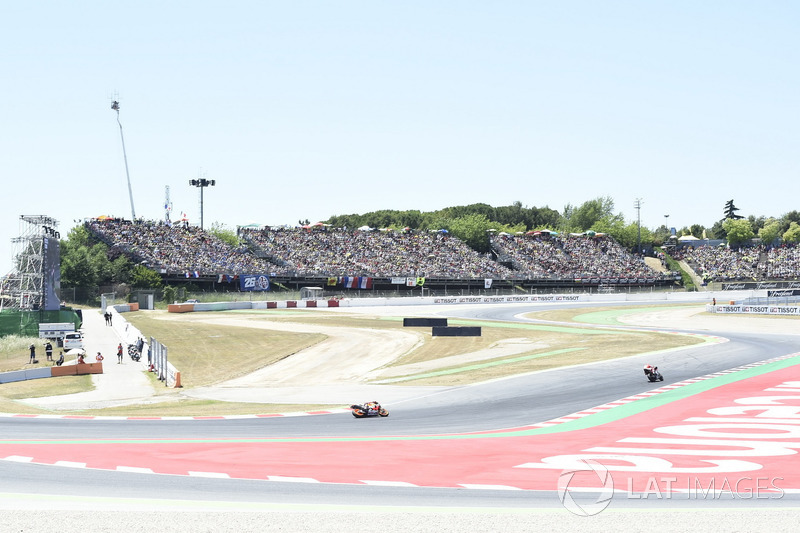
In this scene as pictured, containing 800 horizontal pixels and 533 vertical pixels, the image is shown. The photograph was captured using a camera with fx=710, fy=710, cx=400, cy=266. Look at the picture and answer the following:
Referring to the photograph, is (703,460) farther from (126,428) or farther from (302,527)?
(126,428)

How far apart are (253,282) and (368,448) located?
250ft

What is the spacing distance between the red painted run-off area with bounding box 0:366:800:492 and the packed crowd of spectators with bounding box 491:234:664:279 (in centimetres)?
9181

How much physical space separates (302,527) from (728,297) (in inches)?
3654

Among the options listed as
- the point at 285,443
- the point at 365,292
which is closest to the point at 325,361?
the point at 285,443

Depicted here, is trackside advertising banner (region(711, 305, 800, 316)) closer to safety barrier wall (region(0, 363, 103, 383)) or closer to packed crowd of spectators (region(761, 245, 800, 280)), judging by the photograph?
safety barrier wall (region(0, 363, 103, 383))

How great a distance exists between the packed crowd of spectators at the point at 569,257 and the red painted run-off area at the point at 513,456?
91.8 metres

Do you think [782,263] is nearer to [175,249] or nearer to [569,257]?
[569,257]

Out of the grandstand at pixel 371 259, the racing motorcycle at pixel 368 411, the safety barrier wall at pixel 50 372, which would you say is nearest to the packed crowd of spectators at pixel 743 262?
the grandstand at pixel 371 259

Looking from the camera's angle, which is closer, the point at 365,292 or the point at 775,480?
the point at 775,480

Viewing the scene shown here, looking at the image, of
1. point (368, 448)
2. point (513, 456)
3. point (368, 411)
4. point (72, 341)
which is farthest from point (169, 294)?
point (513, 456)

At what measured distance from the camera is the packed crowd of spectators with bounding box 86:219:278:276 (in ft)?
296

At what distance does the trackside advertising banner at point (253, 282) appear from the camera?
290 feet

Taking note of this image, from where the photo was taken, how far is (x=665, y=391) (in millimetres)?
23531

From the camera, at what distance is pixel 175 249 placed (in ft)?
310
